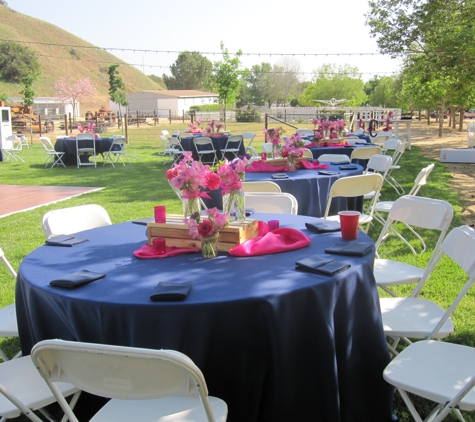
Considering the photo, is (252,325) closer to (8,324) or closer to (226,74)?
(8,324)

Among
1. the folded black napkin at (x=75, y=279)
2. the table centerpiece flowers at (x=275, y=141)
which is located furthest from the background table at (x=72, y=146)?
the folded black napkin at (x=75, y=279)

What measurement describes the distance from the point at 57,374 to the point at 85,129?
1405 centimetres

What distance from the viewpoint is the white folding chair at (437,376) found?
6.53 ft

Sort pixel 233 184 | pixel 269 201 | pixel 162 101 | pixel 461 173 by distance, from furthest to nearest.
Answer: pixel 162 101
pixel 461 173
pixel 269 201
pixel 233 184

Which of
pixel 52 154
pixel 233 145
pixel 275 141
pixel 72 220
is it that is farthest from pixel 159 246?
pixel 52 154

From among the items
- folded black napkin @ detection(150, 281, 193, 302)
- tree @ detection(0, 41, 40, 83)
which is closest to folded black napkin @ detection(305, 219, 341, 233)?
folded black napkin @ detection(150, 281, 193, 302)

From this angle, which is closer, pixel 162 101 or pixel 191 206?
pixel 191 206

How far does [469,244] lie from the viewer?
2602 millimetres

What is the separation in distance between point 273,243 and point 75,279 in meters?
1.00

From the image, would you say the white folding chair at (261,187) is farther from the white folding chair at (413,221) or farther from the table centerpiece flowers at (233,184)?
the table centerpiece flowers at (233,184)

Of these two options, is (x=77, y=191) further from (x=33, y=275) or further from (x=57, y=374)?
(x=57, y=374)

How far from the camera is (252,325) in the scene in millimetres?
2033

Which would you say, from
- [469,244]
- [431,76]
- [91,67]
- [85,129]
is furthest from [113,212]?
[91,67]

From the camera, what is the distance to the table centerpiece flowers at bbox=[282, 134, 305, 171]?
589 centimetres
